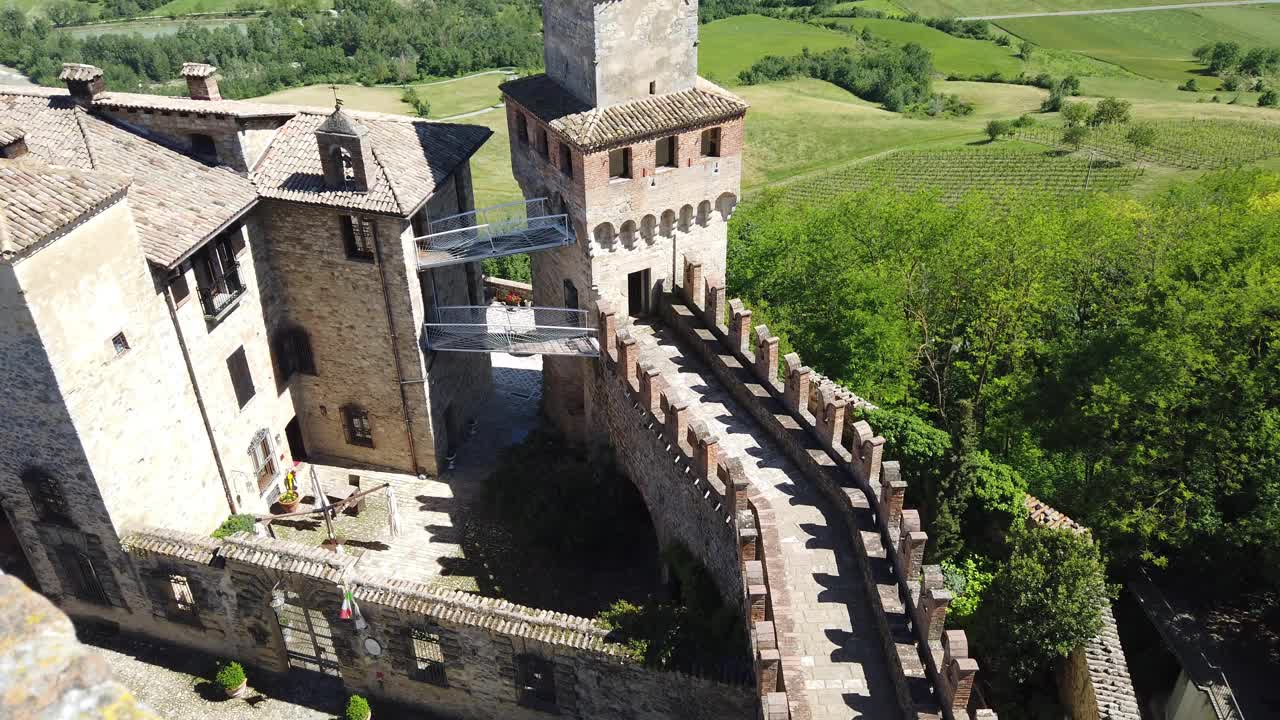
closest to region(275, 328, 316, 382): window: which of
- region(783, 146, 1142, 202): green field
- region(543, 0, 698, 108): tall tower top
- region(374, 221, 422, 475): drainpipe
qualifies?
region(374, 221, 422, 475): drainpipe

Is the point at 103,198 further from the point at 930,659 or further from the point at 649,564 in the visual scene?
the point at 930,659

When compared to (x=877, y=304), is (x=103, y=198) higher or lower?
higher

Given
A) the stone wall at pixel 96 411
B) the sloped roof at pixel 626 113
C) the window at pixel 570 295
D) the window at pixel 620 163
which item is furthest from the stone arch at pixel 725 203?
the stone wall at pixel 96 411

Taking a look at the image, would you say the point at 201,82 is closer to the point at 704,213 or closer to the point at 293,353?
the point at 293,353

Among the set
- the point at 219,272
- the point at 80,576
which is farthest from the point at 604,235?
the point at 80,576

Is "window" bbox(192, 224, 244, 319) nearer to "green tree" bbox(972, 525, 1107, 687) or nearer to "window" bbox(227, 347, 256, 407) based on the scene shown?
"window" bbox(227, 347, 256, 407)

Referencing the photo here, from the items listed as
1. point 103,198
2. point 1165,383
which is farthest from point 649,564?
point 103,198
